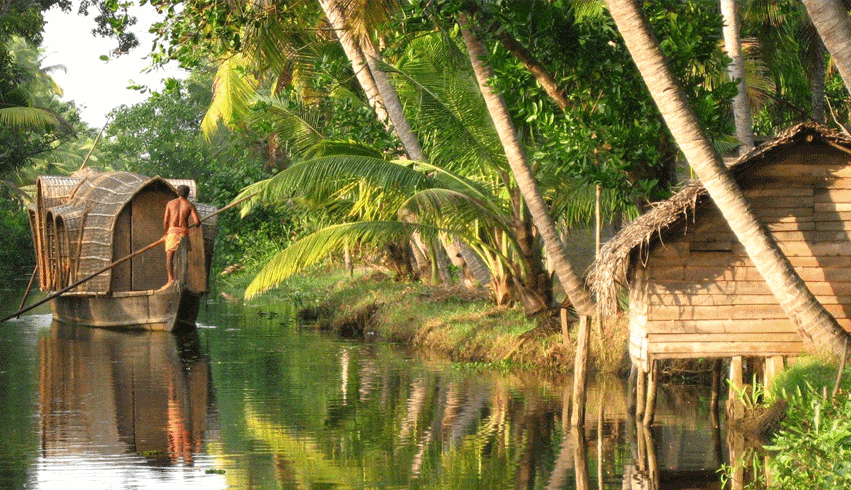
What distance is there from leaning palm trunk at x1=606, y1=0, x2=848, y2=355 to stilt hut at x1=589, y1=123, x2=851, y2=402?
934 mm

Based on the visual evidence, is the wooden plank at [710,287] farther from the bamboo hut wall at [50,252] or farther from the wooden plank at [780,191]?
the bamboo hut wall at [50,252]

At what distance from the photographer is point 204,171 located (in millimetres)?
40375

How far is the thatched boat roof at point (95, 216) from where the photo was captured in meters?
20.4

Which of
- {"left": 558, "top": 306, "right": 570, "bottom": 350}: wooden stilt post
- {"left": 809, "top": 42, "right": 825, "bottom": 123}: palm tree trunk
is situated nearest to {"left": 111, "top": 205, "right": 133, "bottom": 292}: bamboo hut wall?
{"left": 558, "top": 306, "right": 570, "bottom": 350}: wooden stilt post

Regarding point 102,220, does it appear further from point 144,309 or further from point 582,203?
point 582,203

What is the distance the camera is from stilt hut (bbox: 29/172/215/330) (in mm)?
20125

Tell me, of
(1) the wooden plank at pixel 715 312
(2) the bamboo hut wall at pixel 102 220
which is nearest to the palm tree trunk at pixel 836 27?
(1) the wooden plank at pixel 715 312

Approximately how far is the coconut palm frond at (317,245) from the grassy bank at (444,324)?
1.93 metres

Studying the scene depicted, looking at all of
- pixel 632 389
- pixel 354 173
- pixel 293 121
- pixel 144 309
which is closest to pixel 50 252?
pixel 144 309

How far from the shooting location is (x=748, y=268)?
11.1 metres

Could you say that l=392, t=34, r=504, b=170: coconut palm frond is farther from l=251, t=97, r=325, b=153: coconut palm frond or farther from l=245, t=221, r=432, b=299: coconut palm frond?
l=251, t=97, r=325, b=153: coconut palm frond

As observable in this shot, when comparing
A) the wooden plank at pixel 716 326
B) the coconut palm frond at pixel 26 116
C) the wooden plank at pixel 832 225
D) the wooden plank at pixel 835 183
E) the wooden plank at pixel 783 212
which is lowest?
the wooden plank at pixel 716 326

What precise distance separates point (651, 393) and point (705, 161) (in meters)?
2.37

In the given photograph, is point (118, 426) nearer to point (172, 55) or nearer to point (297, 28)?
point (172, 55)
